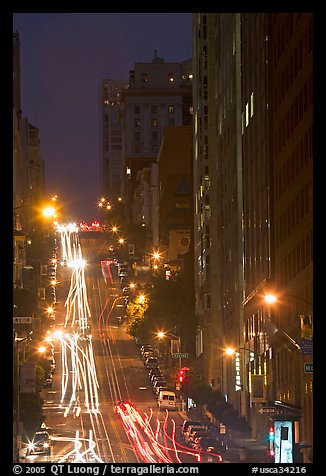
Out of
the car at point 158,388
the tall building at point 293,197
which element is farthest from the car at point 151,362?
the tall building at point 293,197

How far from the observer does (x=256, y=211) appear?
119188mm

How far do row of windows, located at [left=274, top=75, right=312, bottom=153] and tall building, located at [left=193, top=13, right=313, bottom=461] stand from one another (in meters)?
0.12

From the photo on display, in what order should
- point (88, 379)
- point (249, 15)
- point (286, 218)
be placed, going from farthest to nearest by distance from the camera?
point (88, 379) → point (249, 15) → point (286, 218)

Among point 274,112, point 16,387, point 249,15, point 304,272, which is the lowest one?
point 16,387

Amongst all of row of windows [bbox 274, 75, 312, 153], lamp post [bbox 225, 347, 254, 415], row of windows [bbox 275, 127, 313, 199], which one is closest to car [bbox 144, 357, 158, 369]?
lamp post [bbox 225, 347, 254, 415]

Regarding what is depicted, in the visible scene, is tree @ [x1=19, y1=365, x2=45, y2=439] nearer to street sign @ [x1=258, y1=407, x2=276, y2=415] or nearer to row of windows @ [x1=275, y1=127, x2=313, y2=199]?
street sign @ [x1=258, y1=407, x2=276, y2=415]

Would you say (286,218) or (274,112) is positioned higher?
(274,112)

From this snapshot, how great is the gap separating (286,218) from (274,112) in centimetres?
888

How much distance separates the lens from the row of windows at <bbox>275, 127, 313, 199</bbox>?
91.7 metres

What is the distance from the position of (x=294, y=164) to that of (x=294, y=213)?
2.96 m

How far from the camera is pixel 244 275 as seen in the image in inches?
5049

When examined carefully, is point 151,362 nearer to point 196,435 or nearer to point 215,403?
point 215,403
